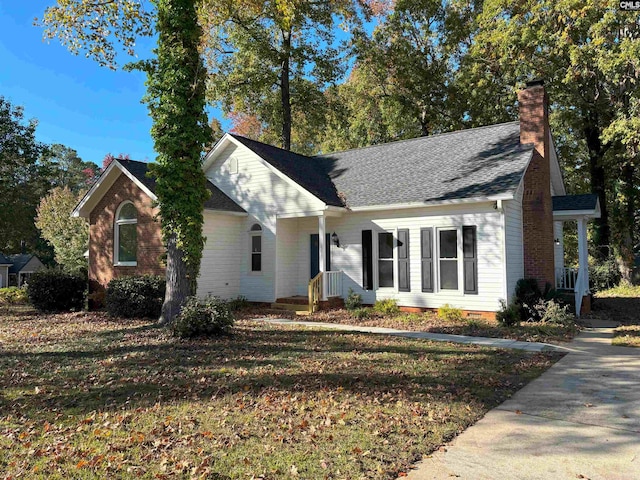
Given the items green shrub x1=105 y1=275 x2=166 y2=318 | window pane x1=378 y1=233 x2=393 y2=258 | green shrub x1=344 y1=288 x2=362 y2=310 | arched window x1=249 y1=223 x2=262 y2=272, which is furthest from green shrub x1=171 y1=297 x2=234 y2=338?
arched window x1=249 y1=223 x2=262 y2=272

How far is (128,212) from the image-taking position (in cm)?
1559

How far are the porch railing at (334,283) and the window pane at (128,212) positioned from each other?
698cm

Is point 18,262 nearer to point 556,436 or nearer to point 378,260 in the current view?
point 378,260

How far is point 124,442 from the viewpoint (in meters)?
4.21

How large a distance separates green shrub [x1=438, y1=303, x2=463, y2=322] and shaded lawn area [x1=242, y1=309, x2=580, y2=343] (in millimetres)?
143

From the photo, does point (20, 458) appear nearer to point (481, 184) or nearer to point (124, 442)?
point (124, 442)

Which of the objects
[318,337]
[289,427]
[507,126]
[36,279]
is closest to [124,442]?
[289,427]

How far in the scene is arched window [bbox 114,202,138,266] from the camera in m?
15.3

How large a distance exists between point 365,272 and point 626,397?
8.89 metres

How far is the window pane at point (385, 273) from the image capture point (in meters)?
13.8

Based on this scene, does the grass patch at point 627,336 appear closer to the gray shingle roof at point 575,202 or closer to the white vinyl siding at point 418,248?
the white vinyl siding at point 418,248

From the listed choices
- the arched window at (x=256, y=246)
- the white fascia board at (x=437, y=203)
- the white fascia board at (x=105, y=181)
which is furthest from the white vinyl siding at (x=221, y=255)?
the white fascia board at (x=437, y=203)

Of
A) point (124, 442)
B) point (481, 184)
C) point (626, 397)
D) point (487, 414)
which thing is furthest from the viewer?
point (481, 184)

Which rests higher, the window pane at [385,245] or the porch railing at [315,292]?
the window pane at [385,245]
